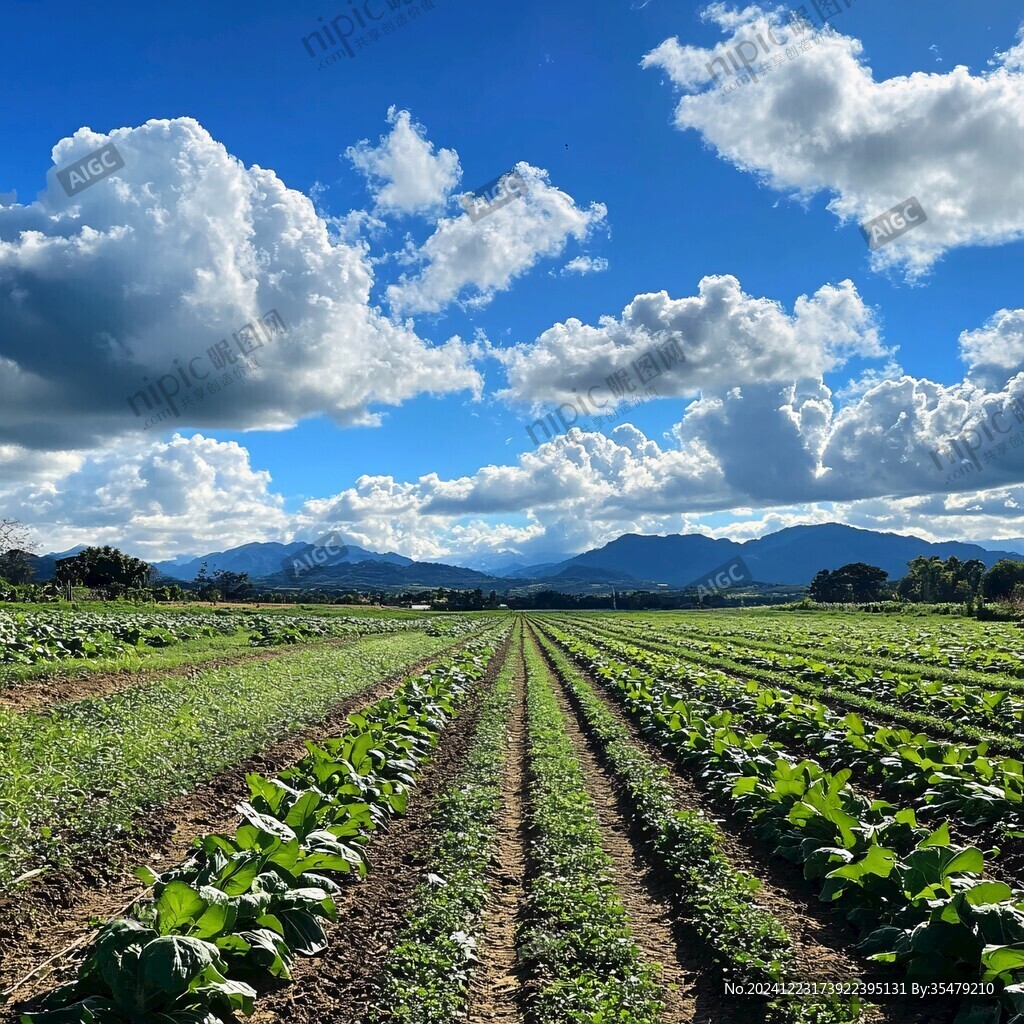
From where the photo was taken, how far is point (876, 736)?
1200 centimetres

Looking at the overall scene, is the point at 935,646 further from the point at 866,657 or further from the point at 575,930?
the point at 575,930

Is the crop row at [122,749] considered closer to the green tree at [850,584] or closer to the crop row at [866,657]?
the crop row at [866,657]

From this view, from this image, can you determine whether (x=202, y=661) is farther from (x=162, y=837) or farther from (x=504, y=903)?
(x=504, y=903)

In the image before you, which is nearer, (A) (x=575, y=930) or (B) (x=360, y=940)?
(B) (x=360, y=940)

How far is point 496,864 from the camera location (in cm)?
885

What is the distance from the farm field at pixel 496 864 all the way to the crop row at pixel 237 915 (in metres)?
0.02

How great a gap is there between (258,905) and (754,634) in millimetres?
47414

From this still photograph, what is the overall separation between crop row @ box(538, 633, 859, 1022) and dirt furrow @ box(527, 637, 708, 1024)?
171 mm

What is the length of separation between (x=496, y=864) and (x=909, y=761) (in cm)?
710

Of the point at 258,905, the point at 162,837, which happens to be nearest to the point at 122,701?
the point at 162,837

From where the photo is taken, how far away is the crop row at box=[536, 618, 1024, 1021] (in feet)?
17.0

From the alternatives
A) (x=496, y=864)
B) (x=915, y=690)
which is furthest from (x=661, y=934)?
(x=915, y=690)

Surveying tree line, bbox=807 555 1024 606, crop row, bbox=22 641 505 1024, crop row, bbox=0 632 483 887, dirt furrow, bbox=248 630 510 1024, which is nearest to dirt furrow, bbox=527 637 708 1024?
dirt furrow, bbox=248 630 510 1024

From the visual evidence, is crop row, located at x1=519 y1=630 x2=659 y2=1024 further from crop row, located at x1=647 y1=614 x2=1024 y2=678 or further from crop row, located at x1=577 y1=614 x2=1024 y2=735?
crop row, located at x1=647 y1=614 x2=1024 y2=678
